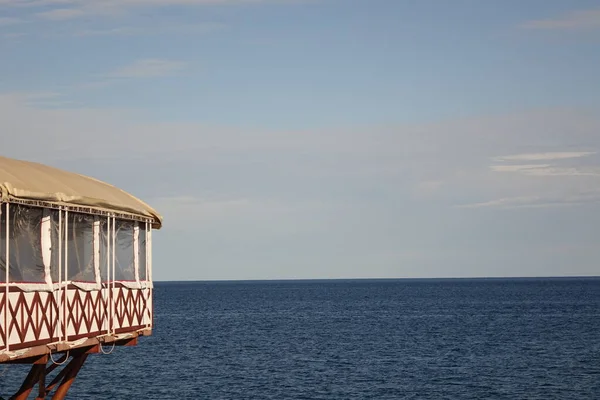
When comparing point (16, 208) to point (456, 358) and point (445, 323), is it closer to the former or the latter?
point (456, 358)

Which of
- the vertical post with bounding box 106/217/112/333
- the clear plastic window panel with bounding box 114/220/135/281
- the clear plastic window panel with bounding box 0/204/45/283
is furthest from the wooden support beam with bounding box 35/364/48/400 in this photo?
the clear plastic window panel with bounding box 0/204/45/283

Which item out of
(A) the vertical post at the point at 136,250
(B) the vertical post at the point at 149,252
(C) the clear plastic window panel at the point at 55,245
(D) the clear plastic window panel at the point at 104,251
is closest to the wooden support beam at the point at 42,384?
(D) the clear plastic window panel at the point at 104,251

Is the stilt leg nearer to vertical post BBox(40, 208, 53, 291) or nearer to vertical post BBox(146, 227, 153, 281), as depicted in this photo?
vertical post BBox(40, 208, 53, 291)

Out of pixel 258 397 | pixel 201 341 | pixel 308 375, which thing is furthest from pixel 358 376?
pixel 201 341

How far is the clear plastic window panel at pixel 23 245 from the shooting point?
2003cm

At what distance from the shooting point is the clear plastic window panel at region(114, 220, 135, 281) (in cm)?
2610

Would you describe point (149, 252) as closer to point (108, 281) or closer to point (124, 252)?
point (124, 252)

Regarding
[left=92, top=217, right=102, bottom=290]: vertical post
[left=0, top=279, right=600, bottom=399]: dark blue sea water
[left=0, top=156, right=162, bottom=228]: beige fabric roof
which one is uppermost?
[left=0, top=156, right=162, bottom=228]: beige fabric roof

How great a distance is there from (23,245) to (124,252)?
19.3ft

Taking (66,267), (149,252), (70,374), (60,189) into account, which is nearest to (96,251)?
(66,267)

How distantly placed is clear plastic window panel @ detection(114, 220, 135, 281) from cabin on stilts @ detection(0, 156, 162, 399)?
0.03 metres

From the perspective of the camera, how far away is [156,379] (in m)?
60.2

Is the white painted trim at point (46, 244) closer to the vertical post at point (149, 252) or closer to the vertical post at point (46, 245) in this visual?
the vertical post at point (46, 245)

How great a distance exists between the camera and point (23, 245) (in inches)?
815
